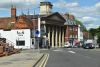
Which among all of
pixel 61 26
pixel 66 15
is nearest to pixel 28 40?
pixel 61 26

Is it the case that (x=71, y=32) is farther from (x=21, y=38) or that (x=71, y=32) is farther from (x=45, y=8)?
(x=21, y=38)

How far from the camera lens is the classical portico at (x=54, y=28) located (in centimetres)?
13175

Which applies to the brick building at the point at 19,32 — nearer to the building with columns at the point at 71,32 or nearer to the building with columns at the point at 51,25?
the building with columns at the point at 51,25

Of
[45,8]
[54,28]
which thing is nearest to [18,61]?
[54,28]

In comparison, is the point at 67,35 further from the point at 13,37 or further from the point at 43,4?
the point at 13,37

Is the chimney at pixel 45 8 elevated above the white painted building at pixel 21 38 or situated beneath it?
elevated above

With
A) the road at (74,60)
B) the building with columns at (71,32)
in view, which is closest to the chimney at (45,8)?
the building with columns at (71,32)

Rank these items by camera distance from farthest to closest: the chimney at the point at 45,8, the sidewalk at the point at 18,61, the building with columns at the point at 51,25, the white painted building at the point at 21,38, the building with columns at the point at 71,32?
the building with columns at the point at 71,32 → the chimney at the point at 45,8 → the building with columns at the point at 51,25 → the white painted building at the point at 21,38 → the sidewalk at the point at 18,61

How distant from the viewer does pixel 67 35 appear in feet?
516

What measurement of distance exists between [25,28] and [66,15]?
7354 cm

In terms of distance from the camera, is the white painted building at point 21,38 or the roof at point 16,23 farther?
the roof at point 16,23

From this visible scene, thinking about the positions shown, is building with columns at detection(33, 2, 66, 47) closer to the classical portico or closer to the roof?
the classical portico

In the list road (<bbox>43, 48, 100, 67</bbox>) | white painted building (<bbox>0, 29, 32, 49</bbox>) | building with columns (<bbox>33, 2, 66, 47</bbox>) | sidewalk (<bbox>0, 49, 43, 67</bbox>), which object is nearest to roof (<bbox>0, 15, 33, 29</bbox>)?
white painted building (<bbox>0, 29, 32, 49</bbox>)

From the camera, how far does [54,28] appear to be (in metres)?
140
